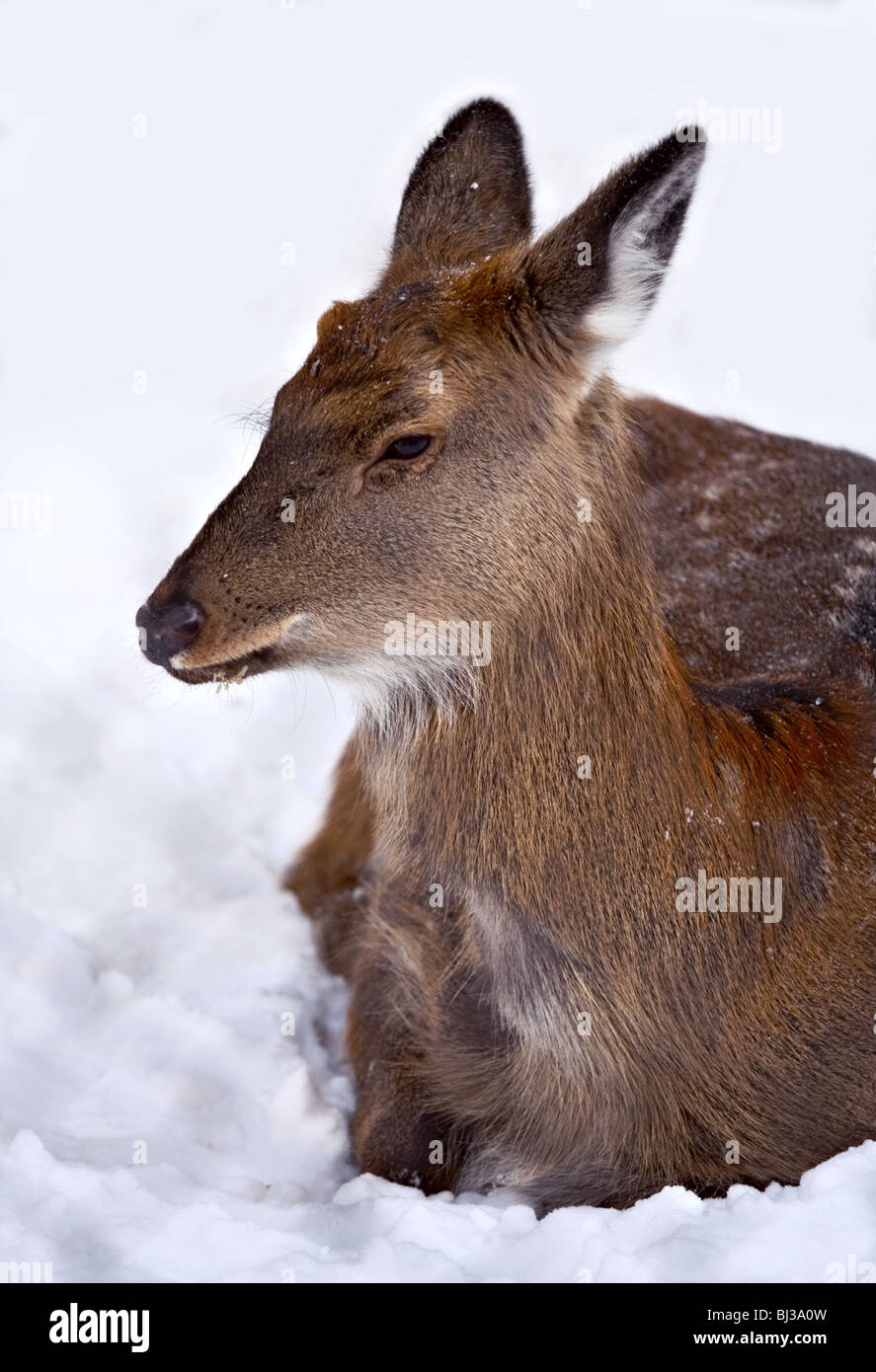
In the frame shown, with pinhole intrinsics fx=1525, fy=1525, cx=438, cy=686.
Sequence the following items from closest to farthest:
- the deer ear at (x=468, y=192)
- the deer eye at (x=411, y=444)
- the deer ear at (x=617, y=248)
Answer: the deer ear at (x=617, y=248) → the deer eye at (x=411, y=444) → the deer ear at (x=468, y=192)

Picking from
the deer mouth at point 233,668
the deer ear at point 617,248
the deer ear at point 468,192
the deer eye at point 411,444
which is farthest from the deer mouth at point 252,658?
the deer ear at point 468,192

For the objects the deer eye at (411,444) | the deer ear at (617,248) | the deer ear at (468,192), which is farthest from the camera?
the deer ear at (468,192)

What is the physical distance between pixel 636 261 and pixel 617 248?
72mm

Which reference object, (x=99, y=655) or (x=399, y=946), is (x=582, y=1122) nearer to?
(x=399, y=946)

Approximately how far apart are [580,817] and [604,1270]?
1.12 m

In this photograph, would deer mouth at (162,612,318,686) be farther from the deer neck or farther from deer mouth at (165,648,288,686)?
the deer neck

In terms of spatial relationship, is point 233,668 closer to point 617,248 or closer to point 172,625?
point 172,625

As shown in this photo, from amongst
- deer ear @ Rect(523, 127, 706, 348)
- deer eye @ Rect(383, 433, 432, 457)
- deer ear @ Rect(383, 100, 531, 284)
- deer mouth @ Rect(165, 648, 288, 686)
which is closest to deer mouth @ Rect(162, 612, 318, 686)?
deer mouth @ Rect(165, 648, 288, 686)

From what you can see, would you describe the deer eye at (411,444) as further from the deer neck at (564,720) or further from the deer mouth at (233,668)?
the deer mouth at (233,668)

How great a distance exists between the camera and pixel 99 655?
6.63 meters

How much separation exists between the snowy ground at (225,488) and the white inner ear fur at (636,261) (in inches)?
64.9

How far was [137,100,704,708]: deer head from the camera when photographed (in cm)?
387

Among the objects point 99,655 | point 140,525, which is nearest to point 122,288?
point 140,525

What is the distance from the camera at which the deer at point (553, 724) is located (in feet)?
12.8
